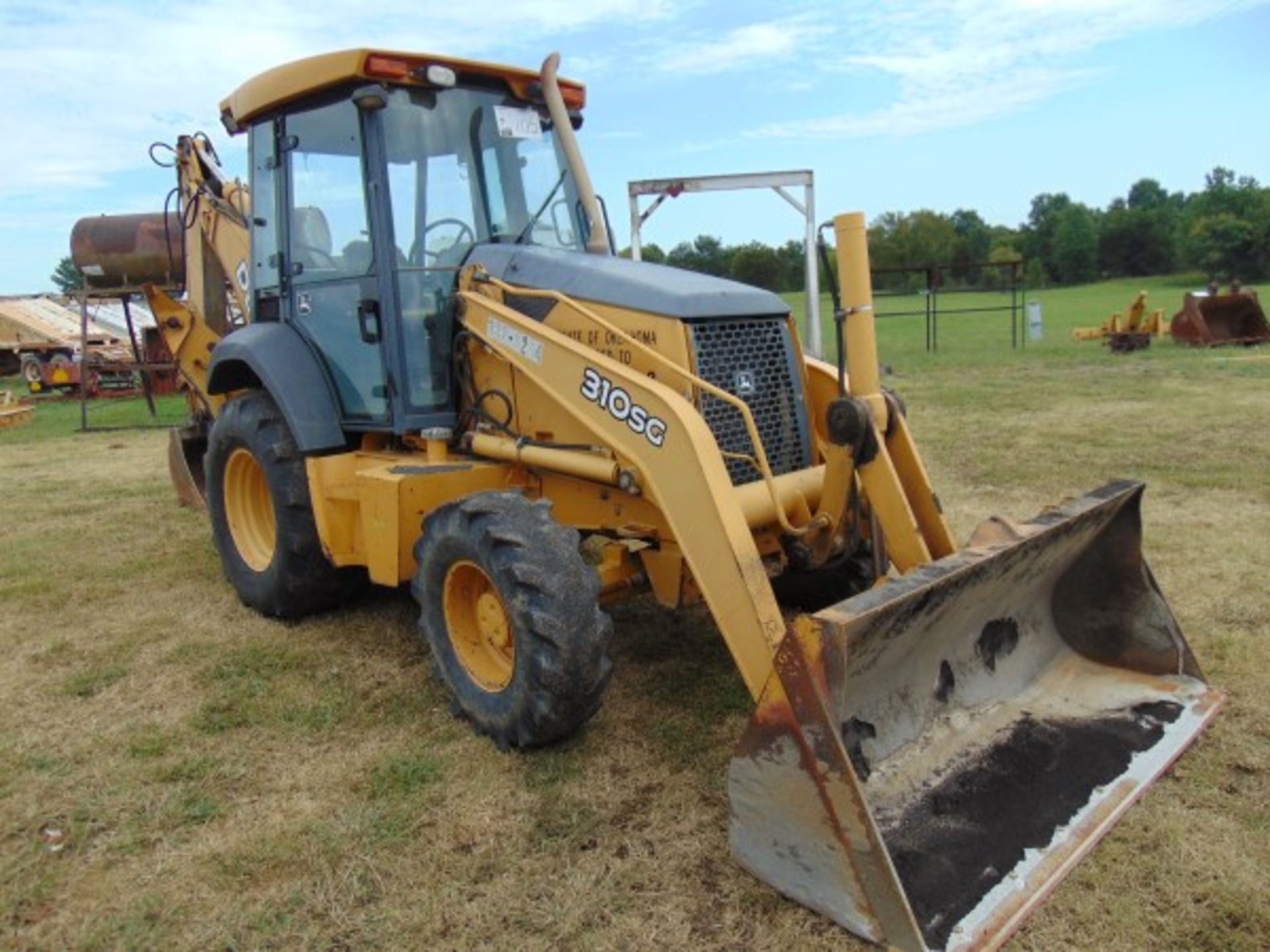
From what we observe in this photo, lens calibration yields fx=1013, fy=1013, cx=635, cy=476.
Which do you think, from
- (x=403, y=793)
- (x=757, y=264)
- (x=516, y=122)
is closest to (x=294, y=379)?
(x=516, y=122)

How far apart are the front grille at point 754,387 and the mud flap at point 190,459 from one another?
183 inches

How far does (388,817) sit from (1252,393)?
38.5 feet

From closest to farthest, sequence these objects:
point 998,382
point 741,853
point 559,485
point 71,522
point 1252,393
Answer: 1. point 741,853
2. point 559,485
3. point 71,522
4. point 1252,393
5. point 998,382

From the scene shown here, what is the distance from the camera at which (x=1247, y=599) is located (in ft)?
16.1

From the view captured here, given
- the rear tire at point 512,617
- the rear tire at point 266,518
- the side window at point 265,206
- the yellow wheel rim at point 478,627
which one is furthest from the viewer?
the side window at point 265,206

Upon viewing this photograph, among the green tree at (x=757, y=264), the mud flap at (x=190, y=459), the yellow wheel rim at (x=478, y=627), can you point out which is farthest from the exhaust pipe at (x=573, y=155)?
the green tree at (x=757, y=264)

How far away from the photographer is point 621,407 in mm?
3691

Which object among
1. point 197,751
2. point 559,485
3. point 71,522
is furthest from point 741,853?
point 71,522

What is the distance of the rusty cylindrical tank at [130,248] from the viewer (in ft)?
29.1

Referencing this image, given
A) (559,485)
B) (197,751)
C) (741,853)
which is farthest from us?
(559,485)

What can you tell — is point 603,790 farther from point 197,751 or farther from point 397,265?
point 397,265

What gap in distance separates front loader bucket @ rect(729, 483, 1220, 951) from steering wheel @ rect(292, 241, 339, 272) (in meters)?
3.14

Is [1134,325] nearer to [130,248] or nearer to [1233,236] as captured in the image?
[130,248]

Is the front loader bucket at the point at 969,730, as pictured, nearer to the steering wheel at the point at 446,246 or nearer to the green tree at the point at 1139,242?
the steering wheel at the point at 446,246
